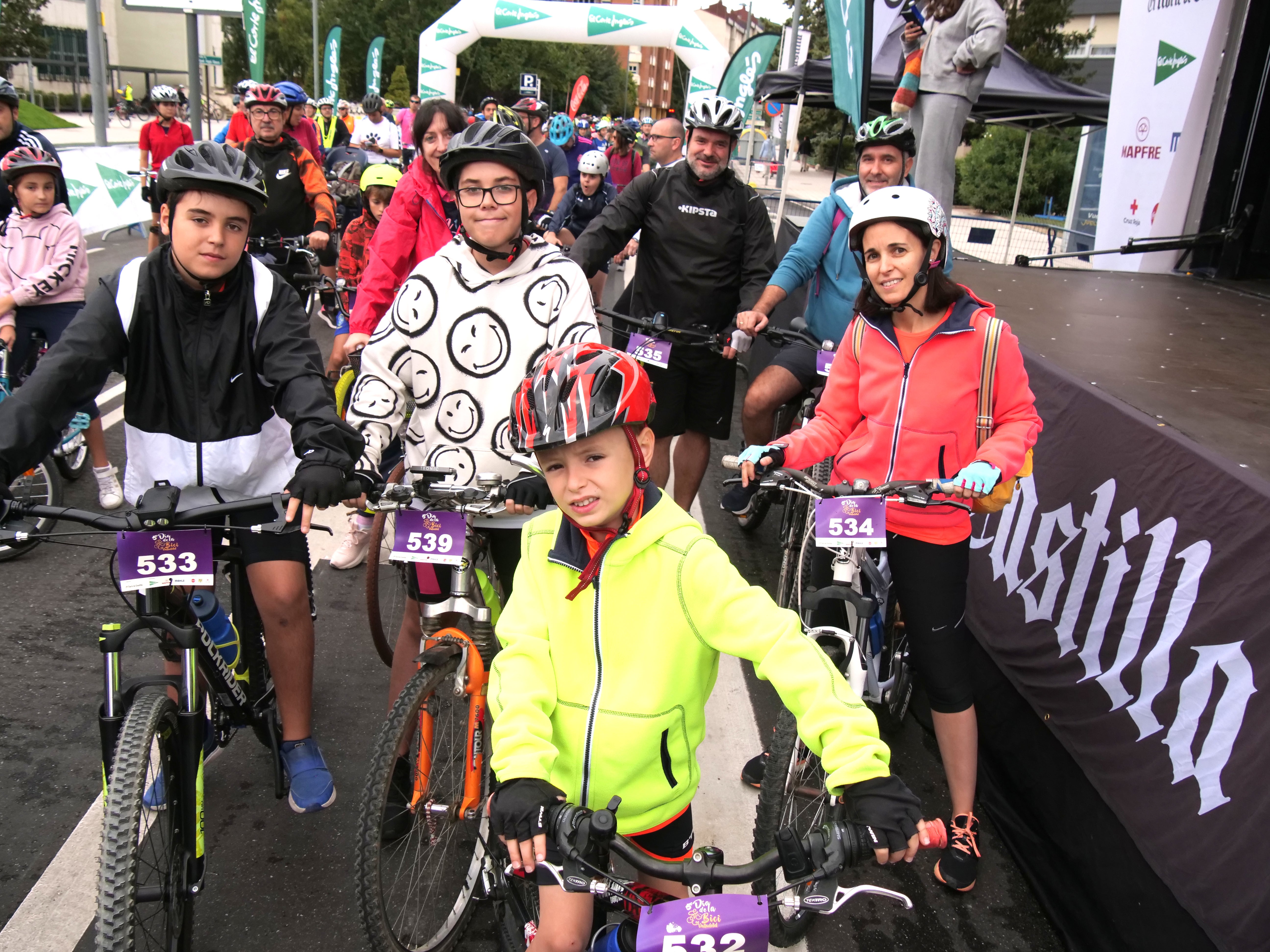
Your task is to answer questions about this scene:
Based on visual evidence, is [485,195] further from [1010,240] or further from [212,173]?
[1010,240]

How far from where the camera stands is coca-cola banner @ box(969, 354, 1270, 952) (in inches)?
102

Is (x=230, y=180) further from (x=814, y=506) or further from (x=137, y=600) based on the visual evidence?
(x=814, y=506)

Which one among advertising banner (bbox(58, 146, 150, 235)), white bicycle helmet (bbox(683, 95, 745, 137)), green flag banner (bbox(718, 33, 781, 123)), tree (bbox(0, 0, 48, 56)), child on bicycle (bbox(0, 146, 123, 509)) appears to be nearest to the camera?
white bicycle helmet (bbox(683, 95, 745, 137))

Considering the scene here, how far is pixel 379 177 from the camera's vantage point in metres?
8.10

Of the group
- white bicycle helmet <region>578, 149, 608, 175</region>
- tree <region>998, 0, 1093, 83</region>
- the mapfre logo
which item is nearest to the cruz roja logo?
the mapfre logo

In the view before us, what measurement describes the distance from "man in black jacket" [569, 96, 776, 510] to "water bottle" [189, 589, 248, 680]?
2537mm

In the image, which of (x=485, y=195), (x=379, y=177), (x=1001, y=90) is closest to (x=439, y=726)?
(x=485, y=195)

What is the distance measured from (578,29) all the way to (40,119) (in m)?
15.3

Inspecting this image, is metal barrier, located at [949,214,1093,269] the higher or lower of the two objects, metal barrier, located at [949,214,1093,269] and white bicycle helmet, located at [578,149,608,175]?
the lower

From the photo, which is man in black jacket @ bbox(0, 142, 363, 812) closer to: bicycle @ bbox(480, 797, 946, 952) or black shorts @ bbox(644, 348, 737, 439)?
bicycle @ bbox(480, 797, 946, 952)

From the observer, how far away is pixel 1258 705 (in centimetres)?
→ 257

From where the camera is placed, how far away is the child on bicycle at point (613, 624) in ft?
6.98

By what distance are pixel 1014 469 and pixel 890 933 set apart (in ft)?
5.08

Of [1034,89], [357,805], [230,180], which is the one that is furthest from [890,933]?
[1034,89]
